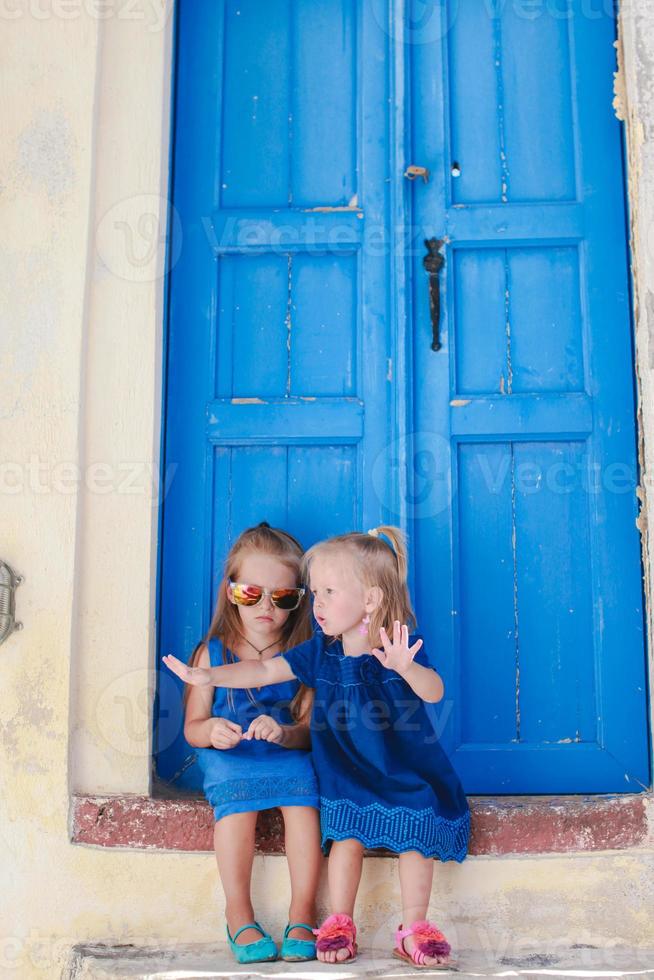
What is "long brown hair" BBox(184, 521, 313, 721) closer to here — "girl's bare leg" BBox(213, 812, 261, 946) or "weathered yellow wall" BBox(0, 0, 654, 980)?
"weathered yellow wall" BBox(0, 0, 654, 980)

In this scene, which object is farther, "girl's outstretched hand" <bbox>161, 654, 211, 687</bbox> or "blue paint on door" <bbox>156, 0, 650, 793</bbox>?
"blue paint on door" <bbox>156, 0, 650, 793</bbox>

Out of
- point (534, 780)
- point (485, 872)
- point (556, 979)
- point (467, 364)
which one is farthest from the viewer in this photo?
point (467, 364)

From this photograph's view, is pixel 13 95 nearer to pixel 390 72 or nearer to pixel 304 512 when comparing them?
pixel 390 72

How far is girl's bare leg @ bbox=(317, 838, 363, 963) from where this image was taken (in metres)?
2.57

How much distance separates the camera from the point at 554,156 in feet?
10.8

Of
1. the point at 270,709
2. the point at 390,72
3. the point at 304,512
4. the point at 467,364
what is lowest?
the point at 270,709

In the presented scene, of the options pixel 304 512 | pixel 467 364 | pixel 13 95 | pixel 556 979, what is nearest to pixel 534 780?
pixel 556 979

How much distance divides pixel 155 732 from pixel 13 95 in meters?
2.03

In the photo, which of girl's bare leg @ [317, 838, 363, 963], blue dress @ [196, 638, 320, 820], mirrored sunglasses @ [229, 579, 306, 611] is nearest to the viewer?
girl's bare leg @ [317, 838, 363, 963]

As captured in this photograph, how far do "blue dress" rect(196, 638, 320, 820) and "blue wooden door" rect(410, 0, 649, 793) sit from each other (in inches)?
21.7

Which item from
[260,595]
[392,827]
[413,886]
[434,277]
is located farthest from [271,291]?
[413,886]

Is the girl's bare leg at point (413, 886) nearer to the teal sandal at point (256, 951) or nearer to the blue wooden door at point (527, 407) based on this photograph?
the teal sandal at point (256, 951)

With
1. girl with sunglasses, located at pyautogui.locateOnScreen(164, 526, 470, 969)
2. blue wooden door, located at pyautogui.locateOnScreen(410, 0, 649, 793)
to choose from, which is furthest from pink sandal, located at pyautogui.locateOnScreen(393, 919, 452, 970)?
blue wooden door, located at pyautogui.locateOnScreen(410, 0, 649, 793)

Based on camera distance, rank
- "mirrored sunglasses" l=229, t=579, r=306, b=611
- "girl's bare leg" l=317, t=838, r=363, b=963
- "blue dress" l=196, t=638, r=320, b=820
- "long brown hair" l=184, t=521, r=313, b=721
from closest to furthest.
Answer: "girl's bare leg" l=317, t=838, r=363, b=963, "blue dress" l=196, t=638, r=320, b=820, "mirrored sunglasses" l=229, t=579, r=306, b=611, "long brown hair" l=184, t=521, r=313, b=721
